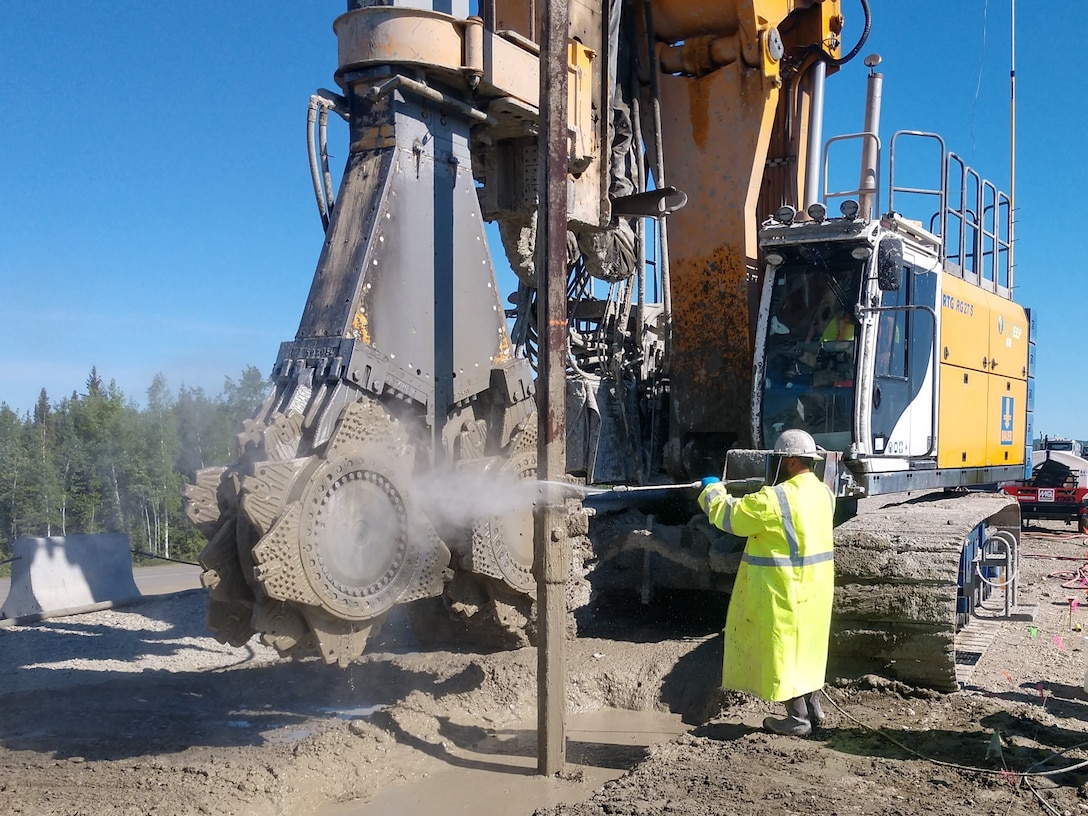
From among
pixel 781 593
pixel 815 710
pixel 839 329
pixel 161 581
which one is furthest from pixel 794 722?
pixel 161 581

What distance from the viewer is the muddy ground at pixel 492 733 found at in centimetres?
445

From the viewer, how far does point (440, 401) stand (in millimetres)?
5324

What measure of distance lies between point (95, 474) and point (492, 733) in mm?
36208

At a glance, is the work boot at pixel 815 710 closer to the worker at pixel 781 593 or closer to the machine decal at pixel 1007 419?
the worker at pixel 781 593

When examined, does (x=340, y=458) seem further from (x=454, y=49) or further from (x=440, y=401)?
(x=454, y=49)

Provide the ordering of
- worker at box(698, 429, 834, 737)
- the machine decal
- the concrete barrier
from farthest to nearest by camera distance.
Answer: the machine decal, the concrete barrier, worker at box(698, 429, 834, 737)

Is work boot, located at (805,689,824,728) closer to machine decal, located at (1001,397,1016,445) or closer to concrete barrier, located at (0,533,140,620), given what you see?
machine decal, located at (1001,397,1016,445)

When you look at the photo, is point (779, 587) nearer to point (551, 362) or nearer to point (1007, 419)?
point (551, 362)

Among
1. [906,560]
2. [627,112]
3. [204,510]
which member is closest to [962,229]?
A: [627,112]

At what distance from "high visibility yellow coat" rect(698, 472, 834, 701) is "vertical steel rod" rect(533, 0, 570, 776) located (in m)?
0.95

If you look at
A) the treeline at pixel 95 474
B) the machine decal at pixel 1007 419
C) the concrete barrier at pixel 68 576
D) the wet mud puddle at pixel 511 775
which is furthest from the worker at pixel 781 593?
the treeline at pixel 95 474

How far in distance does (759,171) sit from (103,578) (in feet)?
23.3

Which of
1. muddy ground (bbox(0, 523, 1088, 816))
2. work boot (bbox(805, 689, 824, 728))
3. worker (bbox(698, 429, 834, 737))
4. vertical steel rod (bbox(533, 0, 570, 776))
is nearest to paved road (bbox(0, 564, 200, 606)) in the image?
muddy ground (bbox(0, 523, 1088, 816))

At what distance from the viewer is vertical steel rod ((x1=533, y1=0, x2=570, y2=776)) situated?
484 cm
